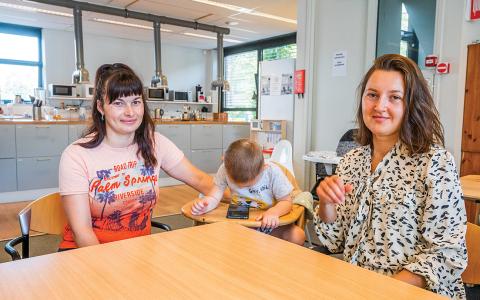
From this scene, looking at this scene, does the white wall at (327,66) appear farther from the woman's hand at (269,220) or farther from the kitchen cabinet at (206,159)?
the woman's hand at (269,220)

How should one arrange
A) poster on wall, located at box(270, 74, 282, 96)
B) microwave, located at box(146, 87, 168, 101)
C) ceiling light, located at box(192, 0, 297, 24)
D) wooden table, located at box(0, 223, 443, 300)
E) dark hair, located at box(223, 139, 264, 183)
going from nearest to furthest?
wooden table, located at box(0, 223, 443, 300), dark hair, located at box(223, 139, 264, 183), poster on wall, located at box(270, 74, 282, 96), ceiling light, located at box(192, 0, 297, 24), microwave, located at box(146, 87, 168, 101)

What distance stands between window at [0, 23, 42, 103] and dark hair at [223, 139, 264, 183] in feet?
23.3

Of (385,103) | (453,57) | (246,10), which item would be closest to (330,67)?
(453,57)

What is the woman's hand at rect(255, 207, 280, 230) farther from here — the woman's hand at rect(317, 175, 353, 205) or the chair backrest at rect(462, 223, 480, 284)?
the chair backrest at rect(462, 223, 480, 284)

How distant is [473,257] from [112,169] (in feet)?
4.13

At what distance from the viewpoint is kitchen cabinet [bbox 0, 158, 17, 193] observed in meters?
4.55

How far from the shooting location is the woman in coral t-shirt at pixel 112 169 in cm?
134

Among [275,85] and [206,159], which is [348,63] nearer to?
[275,85]

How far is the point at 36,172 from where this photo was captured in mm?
4785

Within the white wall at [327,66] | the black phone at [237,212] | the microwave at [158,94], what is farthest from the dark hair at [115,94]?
the microwave at [158,94]

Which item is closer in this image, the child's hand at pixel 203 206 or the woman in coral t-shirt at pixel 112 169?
the woman in coral t-shirt at pixel 112 169

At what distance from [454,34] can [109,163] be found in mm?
2926

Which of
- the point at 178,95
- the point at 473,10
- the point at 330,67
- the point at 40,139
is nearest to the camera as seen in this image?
the point at 473,10

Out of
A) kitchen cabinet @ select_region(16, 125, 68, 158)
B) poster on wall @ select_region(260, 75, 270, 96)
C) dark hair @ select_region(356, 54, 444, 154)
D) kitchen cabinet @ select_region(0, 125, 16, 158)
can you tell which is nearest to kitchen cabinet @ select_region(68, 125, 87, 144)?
kitchen cabinet @ select_region(16, 125, 68, 158)
